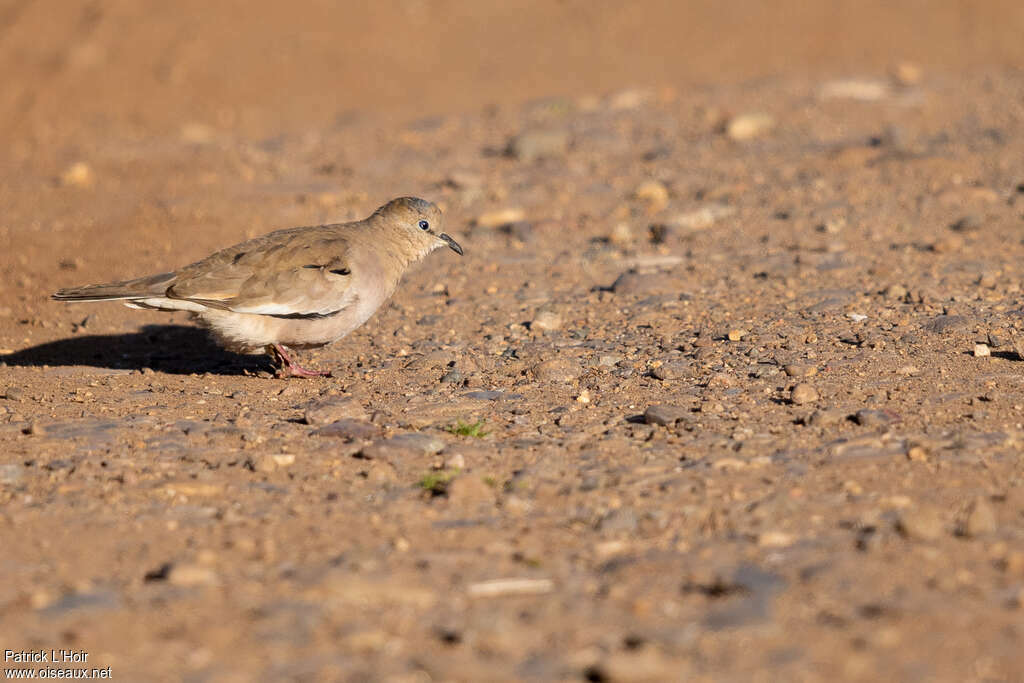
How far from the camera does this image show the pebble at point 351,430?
5.83m

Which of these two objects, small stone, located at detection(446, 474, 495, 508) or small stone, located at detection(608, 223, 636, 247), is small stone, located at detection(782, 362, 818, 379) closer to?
small stone, located at detection(446, 474, 495, 508)

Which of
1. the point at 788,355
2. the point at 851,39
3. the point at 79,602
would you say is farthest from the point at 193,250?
the point at 851,39

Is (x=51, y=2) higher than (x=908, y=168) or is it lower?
higher

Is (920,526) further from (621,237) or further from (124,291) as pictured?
(621,237)

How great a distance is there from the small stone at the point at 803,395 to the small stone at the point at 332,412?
7.19ft

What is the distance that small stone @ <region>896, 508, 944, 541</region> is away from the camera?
14.3 ft

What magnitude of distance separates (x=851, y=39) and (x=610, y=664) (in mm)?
15069

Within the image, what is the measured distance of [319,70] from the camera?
671 inches

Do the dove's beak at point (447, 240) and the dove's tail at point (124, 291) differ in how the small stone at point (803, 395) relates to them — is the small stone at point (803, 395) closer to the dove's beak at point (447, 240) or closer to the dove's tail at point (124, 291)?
the dove's beak at point (447, 240)

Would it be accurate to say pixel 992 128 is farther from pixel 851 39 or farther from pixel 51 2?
pixel 51 2

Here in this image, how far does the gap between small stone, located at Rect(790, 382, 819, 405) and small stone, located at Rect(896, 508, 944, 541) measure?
1613 millimetres

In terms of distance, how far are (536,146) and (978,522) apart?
822 cm

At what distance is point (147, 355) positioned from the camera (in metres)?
7.97

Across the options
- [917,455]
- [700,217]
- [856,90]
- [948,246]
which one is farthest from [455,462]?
[856,90]
